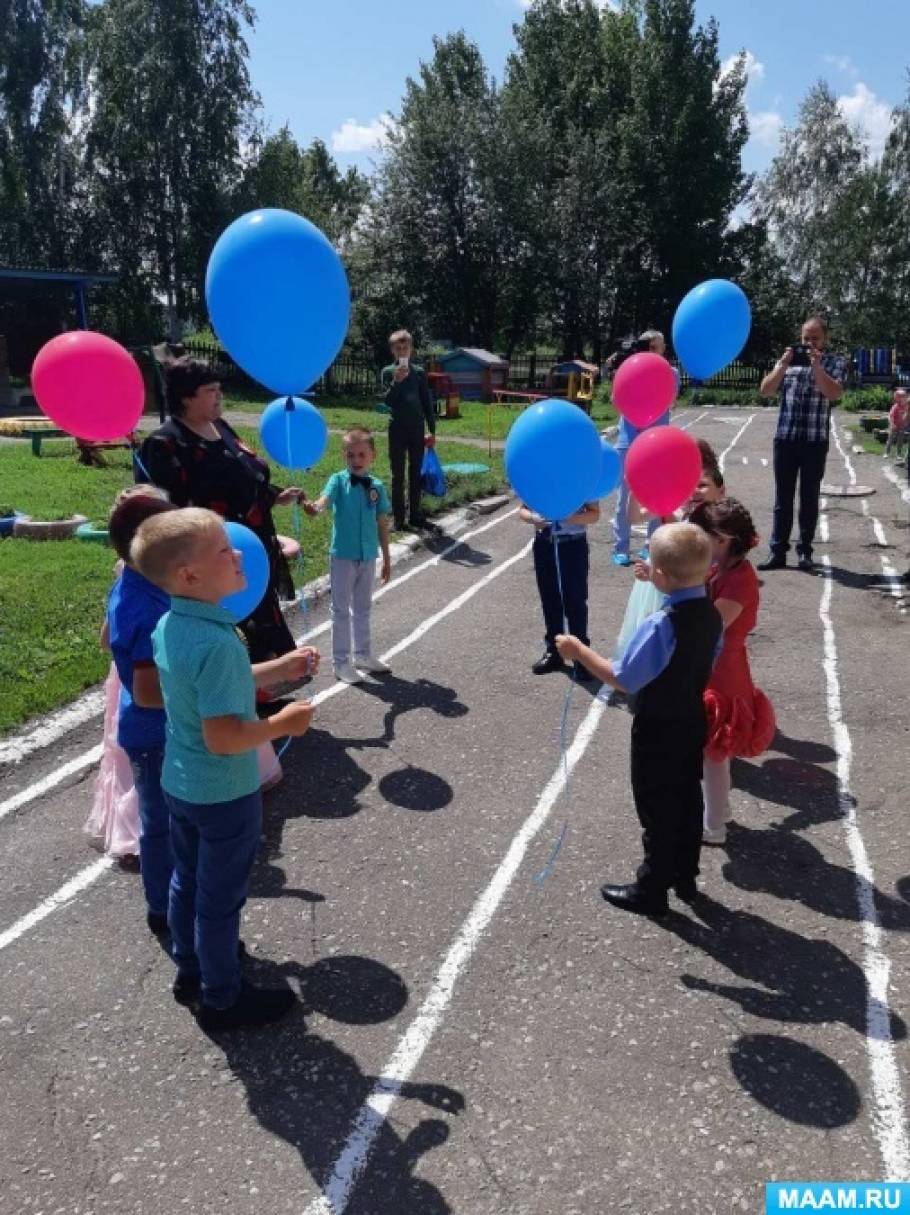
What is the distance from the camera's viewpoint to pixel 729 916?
3.74 meters

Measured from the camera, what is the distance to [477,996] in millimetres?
3289

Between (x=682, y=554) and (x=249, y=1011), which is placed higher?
(x=682, y=554)

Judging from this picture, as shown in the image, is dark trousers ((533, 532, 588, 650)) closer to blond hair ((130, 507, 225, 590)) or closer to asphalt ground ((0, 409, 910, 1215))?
asphalt ground ((0, 409, 910, 1215))

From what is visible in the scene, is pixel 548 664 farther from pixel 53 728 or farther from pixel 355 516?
pixel 53 728

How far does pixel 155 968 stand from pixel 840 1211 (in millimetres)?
2368

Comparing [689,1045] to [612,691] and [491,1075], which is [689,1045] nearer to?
[491,1075]

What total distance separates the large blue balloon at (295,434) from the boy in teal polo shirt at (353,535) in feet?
0.69

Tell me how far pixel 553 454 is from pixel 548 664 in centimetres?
210

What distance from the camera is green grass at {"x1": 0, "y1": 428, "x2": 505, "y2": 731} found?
235 inches

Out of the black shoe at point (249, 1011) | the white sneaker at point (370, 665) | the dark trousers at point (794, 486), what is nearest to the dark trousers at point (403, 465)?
the dark trousers at point (794, 486)

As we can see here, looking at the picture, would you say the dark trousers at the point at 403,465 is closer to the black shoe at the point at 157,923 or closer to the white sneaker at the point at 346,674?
the white sneaker at the point at 346,674

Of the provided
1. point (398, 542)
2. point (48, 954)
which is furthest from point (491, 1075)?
point (398, 542)

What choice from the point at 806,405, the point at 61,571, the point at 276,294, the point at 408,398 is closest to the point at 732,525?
the point at 276,294

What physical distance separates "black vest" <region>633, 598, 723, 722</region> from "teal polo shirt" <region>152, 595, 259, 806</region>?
4.88 feet
